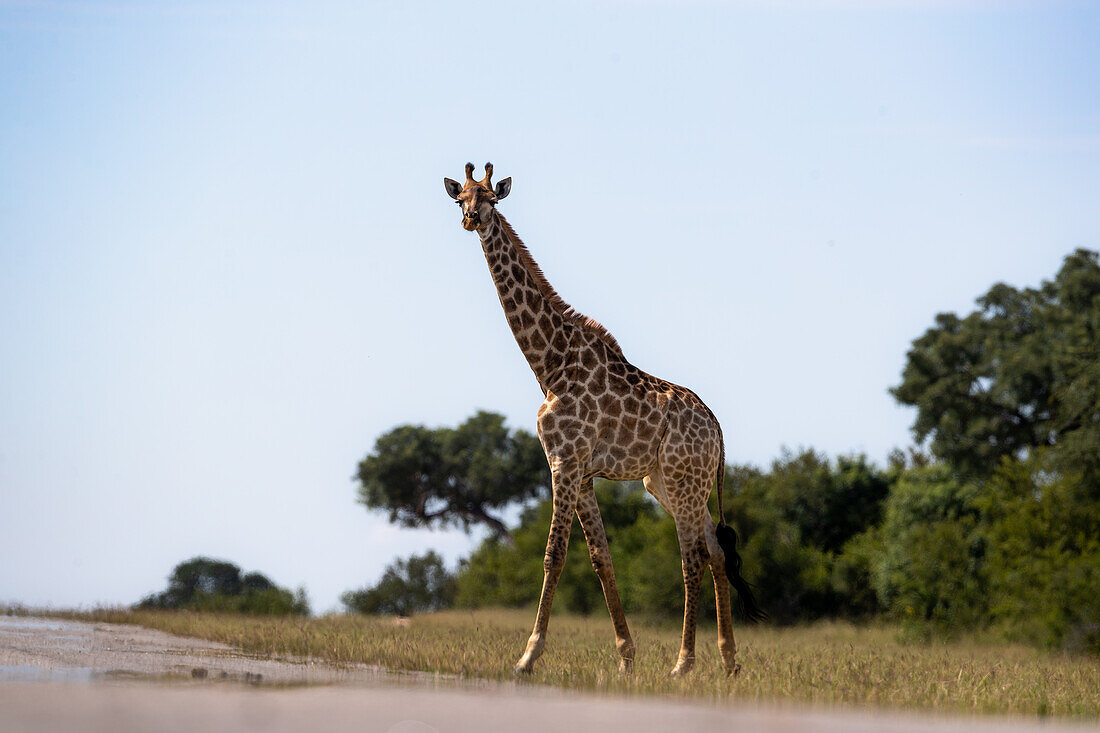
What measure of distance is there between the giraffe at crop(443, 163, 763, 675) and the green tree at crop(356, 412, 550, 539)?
1388 inches

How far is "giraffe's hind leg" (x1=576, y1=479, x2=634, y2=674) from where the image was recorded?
34.8 feet

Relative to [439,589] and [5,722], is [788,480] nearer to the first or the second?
[439,589]

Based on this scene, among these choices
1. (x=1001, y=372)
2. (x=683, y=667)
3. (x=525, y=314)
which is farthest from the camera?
(x=1001, y=372)

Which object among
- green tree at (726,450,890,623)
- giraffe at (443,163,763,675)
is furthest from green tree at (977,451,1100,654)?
giraffe at (443,163,763,675)

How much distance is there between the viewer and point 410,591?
35.2 m

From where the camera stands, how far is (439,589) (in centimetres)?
3606

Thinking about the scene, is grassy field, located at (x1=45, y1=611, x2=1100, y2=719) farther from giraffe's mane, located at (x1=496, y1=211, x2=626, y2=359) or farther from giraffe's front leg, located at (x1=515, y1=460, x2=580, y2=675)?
giraffe's mane, located at (x1=496, y1=211, x2=626, y2=359)

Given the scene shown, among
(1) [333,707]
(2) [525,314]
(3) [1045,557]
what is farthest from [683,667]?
(3) [1045,557]

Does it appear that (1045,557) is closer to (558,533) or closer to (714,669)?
(714,669)

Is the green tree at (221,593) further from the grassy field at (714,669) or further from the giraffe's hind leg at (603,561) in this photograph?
the giraffe's hind leg at (603,561)

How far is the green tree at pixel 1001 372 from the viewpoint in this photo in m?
30.1

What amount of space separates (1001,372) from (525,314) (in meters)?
23.4

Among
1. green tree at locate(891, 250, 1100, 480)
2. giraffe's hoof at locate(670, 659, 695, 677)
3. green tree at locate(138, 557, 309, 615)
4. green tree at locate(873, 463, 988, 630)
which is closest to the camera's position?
giraffe's hoof at locate(670, 659, 695, 677)

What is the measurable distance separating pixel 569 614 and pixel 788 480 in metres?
7.59
